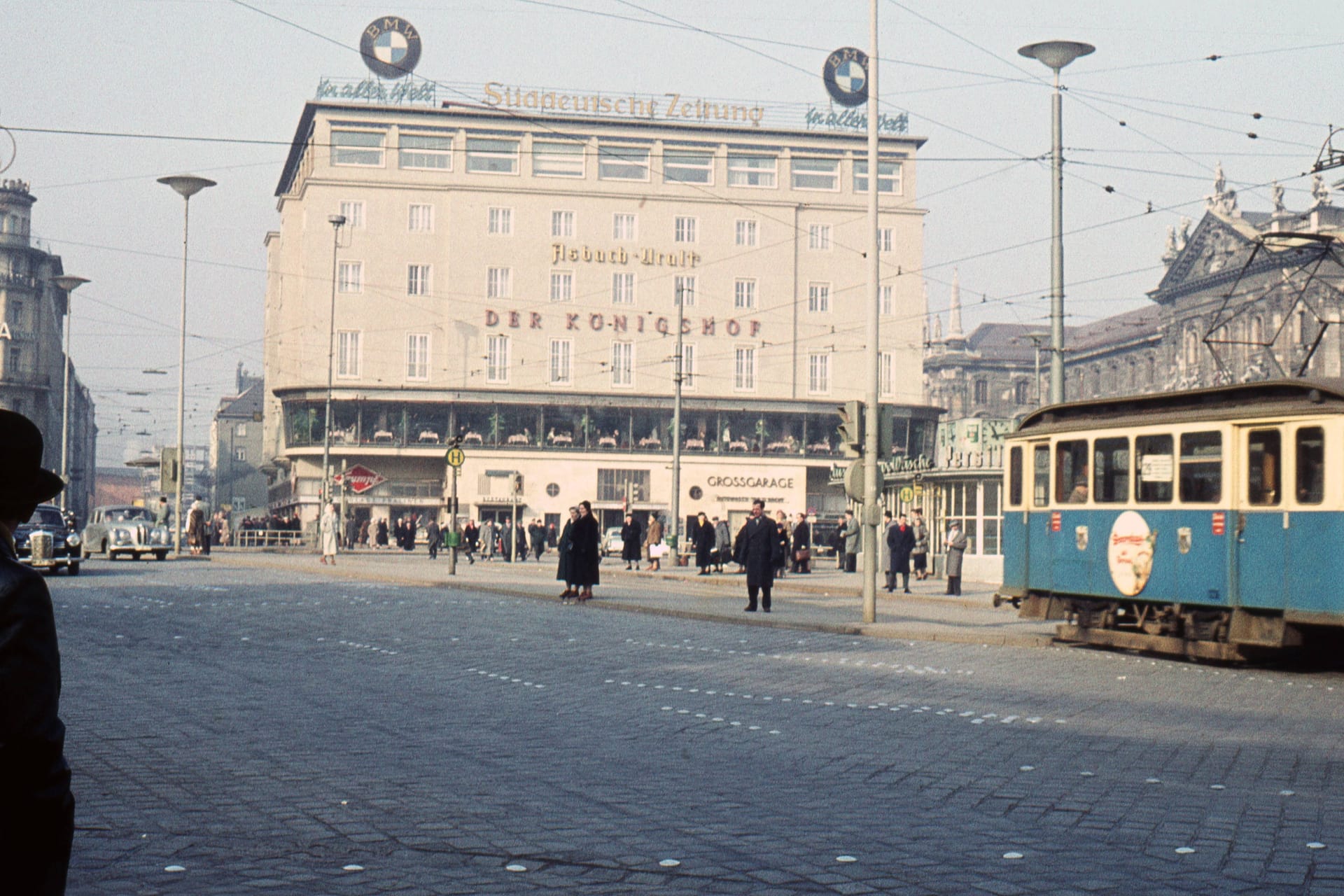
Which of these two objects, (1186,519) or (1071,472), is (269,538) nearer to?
(1071,472)

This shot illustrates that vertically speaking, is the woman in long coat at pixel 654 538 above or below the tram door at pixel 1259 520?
below

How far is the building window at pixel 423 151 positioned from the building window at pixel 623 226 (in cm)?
819

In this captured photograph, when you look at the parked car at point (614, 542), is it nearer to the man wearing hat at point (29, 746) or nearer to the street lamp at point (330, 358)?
the street lamp at point (330, 358)

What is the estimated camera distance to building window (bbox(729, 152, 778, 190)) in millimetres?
76438

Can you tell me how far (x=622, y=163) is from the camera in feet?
247

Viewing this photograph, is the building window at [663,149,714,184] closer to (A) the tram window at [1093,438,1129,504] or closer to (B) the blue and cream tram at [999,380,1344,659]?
(B) the blue and cream tram at [999,380,1344,659]

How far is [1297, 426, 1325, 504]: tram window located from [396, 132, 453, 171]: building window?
201 feet

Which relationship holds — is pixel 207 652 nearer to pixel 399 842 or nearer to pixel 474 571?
pixel 399 842

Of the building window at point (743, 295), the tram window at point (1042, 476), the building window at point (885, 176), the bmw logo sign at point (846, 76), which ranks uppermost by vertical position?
the bmw logo sign at point (846, 76)

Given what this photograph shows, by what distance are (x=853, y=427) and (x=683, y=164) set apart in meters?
55.3

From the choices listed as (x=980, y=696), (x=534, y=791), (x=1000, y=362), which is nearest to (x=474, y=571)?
(x=980, y=696)

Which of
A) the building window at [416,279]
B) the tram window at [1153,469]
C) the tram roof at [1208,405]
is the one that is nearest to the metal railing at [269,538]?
the building window at [416,279]

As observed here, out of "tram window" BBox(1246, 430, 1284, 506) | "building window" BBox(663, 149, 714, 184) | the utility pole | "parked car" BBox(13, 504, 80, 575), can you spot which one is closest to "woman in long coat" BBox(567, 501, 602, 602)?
the utility pole

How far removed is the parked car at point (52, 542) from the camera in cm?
3062
